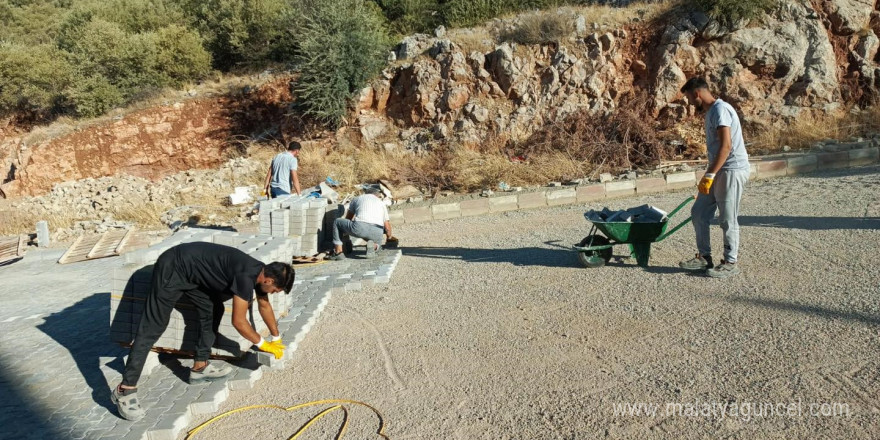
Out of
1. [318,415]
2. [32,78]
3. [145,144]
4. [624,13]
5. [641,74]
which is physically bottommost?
[318,415]

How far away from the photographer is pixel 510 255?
28.3 feet

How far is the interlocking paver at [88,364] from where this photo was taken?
14.8ft

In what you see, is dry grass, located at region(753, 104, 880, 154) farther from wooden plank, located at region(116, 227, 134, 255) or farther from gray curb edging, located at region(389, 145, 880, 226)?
wooden plank, located at region(116, 227, 134, 255)

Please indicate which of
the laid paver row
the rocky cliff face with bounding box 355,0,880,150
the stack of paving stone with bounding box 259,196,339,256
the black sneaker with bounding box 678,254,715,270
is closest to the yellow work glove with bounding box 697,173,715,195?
the black sneaker with bounding box 678,254,715,270

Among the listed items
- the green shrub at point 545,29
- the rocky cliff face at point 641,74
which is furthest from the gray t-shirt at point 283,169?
the green shrub at point 545,29

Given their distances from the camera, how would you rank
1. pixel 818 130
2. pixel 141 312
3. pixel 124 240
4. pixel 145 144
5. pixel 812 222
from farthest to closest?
pixel 145 144 → pixel 818 130 → pixel 124 240 → pixel 812 222 → pixel 141 312

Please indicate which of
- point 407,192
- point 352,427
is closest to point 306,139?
point 407,192

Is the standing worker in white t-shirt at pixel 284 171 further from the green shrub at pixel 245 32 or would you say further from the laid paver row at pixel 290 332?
the green shrub at pixel 245 32

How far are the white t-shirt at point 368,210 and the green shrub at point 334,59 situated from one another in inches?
392

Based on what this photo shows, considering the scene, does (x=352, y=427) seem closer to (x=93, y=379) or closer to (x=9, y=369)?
(x=93, y=379)

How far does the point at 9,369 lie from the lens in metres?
5.84

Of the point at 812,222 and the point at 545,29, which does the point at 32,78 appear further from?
the point at 812,222

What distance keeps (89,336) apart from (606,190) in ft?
31.4

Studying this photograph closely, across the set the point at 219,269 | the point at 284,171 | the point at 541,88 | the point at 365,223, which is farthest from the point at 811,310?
the point at 541,88
